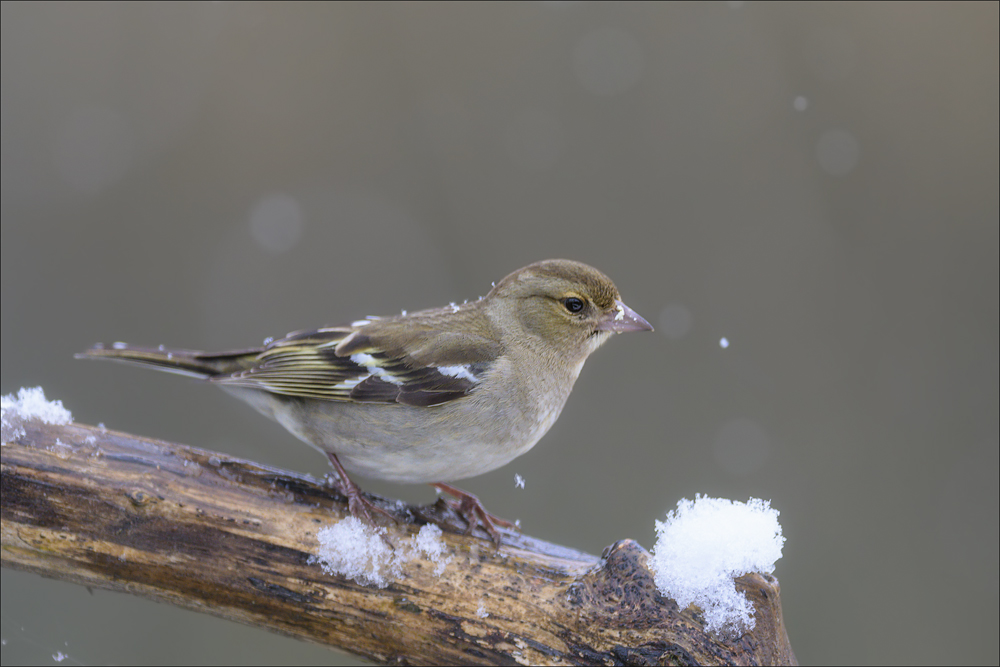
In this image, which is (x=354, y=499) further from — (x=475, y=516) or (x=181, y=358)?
(x=181, y=358)

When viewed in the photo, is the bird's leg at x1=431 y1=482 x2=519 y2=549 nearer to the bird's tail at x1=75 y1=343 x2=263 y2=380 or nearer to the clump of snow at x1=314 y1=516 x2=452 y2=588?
the clump of snow at x1=314 y1=516 x2=452 y2=588

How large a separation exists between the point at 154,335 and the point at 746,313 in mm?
5170

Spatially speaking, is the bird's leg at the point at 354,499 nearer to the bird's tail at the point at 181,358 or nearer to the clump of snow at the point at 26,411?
the bird's tail at the point at 181,358

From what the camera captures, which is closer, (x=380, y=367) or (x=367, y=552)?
(x=367, y=552)

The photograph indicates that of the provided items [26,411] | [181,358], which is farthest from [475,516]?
[26,411]

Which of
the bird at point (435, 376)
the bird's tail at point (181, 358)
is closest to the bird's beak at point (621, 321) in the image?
the bird at point (435, 376)

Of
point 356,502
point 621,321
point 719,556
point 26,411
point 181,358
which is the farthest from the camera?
point 181,358

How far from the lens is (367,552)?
333cm

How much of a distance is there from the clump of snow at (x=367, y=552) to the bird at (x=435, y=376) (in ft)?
0.57

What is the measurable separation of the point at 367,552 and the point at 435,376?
897 millimetres

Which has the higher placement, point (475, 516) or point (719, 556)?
point (475, 516)

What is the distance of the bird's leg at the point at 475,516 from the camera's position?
3611 mm

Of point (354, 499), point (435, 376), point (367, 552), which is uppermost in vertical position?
point (435, 376)

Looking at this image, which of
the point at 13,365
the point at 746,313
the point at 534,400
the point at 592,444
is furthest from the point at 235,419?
the point at 746,313
